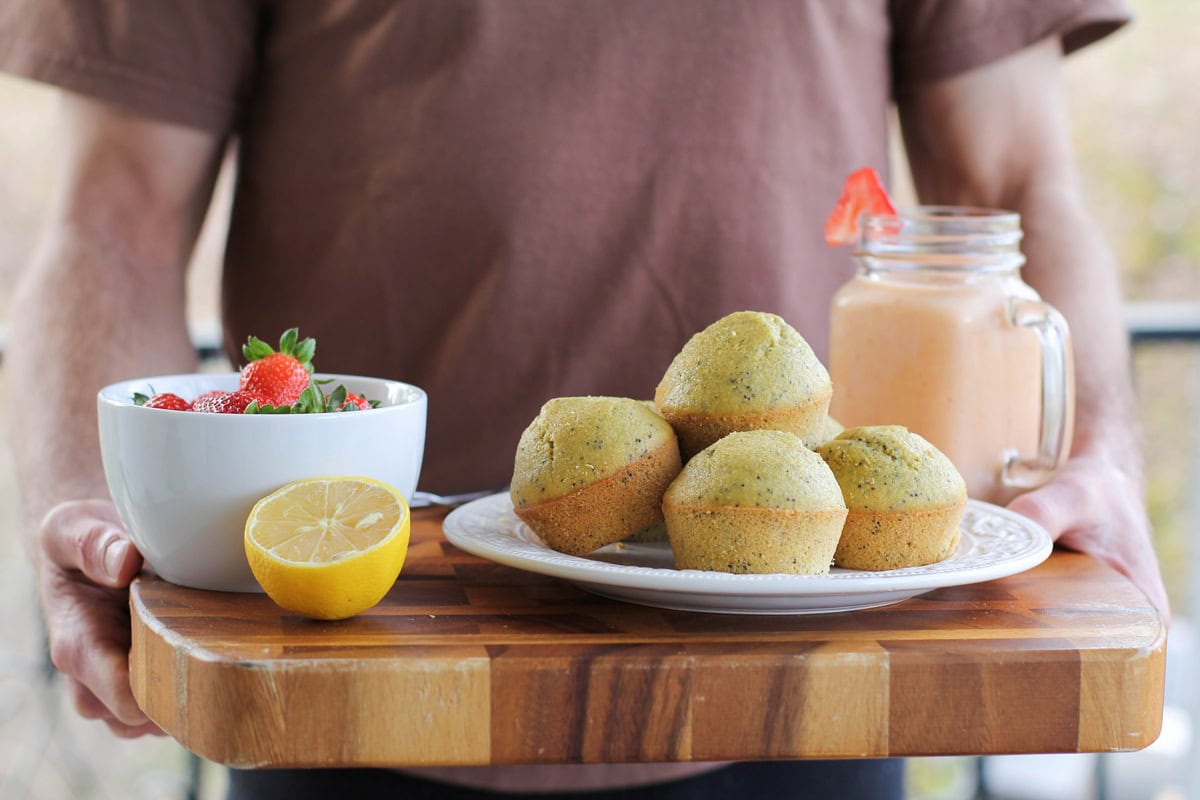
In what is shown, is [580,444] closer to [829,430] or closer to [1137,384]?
[829,430]

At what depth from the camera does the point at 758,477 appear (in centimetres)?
78

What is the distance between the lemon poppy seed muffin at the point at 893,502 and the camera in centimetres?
81

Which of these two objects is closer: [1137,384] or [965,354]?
[965,354]

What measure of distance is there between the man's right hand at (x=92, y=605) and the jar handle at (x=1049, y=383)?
702mm

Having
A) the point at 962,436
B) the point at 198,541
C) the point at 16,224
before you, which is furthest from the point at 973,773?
the point at 16,224

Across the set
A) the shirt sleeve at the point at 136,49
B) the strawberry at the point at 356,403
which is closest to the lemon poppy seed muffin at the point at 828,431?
the strawberry at the point at 356,403

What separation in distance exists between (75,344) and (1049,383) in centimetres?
94

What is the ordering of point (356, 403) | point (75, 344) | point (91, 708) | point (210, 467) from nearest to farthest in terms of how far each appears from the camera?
1. point (210, 467)
2. point (356, 403)
3. point (91, 708)
4. point (75, 344)

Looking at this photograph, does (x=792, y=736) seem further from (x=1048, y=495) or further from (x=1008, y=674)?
Result: (x=1048, y=495)

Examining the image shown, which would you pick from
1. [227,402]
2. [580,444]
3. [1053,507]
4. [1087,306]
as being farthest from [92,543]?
[1087,306]

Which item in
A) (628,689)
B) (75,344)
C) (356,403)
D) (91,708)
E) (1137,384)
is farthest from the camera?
(1137,384)

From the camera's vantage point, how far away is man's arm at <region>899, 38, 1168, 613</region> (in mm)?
1211

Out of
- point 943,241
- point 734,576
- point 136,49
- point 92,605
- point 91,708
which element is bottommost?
point 91,708

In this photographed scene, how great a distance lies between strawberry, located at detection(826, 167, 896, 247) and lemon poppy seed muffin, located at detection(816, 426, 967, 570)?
0.29 meters
